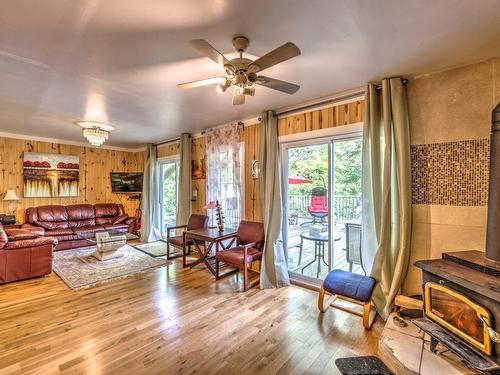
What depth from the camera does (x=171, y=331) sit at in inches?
89.5

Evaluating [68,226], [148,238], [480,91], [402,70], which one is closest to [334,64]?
[402,70]

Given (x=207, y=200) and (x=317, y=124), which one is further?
(x=207, y=200)

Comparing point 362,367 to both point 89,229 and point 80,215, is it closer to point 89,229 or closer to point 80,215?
point 89,229

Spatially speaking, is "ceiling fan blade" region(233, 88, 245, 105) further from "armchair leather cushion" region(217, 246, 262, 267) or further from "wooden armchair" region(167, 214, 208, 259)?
"wooden armchair" region(167, 214, 208, 259)

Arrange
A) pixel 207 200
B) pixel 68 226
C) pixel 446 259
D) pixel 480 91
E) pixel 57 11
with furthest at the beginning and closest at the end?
pixel 68 226
pixel 207 200
pixel 480 91
pixel 446 259
pixel 57 11

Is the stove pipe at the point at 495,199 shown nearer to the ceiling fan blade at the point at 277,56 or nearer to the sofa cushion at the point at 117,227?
the ceiling fan blade at the point at 277,56

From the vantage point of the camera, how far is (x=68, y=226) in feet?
17.8

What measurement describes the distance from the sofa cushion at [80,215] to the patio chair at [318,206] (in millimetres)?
5329

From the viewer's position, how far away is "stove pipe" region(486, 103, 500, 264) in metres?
1.60

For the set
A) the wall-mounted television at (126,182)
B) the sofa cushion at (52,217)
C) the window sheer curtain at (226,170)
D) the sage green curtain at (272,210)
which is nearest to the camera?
the sage green curtain at (272,210)

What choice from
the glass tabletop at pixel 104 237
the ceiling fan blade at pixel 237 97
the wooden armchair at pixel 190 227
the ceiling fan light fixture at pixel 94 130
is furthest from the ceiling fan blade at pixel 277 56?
the glass tabletop at pixel 104 237

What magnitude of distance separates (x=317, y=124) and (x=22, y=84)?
11.3 ft

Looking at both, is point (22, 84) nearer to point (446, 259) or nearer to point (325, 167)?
point (325, 167)

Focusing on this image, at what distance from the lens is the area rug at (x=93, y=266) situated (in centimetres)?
345
